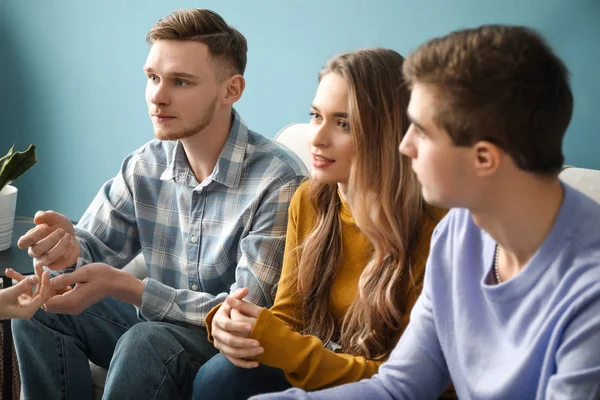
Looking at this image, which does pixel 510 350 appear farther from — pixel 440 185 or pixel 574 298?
pixel 440 185

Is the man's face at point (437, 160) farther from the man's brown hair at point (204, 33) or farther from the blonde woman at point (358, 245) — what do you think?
the man's brown hair at point (204, 33)

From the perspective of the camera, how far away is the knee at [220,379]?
63.7 inches

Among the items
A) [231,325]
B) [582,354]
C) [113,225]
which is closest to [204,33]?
[113,225]

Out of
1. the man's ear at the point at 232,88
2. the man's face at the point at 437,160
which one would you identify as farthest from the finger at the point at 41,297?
the man's face at the point at 437,160

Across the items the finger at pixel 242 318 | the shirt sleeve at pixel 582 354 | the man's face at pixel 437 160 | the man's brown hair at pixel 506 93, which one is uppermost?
the man's brown hair at pixel 506 93

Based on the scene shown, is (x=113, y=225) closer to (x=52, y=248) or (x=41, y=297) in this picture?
(x=52, y=248)

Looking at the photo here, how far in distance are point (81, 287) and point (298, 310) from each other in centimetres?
48

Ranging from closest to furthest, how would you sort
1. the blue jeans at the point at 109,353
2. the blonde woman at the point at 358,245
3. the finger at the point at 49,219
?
the blonde woman at the point at 358,245 → the blue jeans at the point at 109,353 → the finger at the point at 49,219

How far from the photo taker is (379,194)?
164cm

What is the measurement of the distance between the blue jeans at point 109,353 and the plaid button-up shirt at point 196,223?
10 cm

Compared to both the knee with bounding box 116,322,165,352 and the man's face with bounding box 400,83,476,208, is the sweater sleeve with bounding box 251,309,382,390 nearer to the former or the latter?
the knee with bounding box 116,322,165,352

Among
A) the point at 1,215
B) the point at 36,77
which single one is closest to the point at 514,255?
the point at 1,215

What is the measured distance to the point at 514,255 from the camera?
1.22m

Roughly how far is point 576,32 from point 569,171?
492 mm
